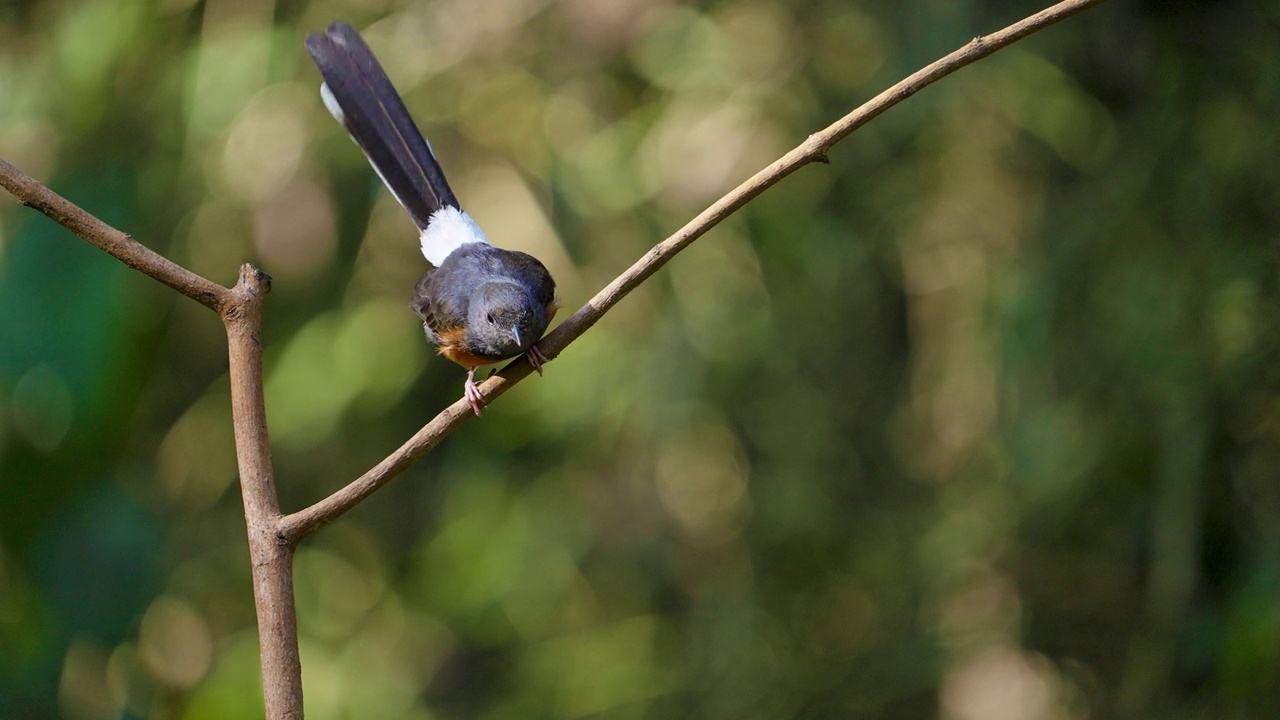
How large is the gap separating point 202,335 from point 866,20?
8.57 feet

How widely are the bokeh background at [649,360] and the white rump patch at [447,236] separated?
734mm

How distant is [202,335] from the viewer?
162 inches

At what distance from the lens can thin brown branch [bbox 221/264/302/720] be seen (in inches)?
46.1

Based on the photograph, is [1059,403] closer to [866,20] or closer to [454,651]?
[866,20]

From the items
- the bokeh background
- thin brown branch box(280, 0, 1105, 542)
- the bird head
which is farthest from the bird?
the bokeh background

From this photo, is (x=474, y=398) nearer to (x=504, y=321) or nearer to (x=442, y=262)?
(x=504, y=321)

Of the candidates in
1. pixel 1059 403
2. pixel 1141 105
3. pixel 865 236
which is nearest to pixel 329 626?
pixel 865 236

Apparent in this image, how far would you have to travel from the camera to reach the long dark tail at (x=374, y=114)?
7.64 feet

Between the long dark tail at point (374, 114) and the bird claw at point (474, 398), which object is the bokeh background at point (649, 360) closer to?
the long dark tail at point (374, 114)

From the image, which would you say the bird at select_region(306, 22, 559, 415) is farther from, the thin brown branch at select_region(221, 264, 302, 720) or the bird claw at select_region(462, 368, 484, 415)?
the thin brown branch at select_region(221, 264, 302, 720)

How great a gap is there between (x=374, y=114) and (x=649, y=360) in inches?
51.9

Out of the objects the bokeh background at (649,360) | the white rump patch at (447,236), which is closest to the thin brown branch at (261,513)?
the white rump patch at (447,236)

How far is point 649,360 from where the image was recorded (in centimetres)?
350

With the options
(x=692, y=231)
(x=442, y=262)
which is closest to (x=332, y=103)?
(x=442, y=262)
